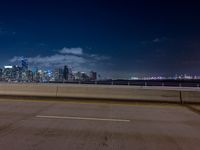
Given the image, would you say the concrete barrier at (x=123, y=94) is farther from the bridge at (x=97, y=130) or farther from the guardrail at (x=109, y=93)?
the bridge at (x=97, y=130)

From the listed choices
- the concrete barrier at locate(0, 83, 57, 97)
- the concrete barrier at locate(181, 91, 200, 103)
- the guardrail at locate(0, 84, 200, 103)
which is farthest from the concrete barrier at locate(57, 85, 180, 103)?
the concrete barrier at locate(0, 83, 57, 97)

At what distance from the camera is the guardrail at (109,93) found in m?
17.3

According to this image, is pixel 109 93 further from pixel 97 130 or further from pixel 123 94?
pixel 97 130

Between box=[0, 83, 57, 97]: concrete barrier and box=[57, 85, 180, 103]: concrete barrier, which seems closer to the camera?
box=[57, 85, 180, 103]: concrete barrier

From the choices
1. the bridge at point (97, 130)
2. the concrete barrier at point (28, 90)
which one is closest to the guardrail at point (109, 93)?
the concrete barrier at point (28, 90)

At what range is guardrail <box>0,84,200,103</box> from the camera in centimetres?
1728

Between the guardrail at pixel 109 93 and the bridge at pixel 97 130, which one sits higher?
the guardrail at pixel 109 93

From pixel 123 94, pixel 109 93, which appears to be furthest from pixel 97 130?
pixel 109 93

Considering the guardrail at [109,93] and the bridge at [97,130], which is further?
the guardrail at [109,93]

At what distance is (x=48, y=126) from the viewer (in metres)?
8.81

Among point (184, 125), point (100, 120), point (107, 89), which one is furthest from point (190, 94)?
point (100, 120)

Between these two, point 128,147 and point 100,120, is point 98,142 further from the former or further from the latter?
point 100,120

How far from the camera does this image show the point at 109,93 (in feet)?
60.0

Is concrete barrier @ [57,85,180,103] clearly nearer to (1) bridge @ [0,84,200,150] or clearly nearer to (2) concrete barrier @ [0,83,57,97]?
(2) concrete barrier @ [0,83,57,97]
